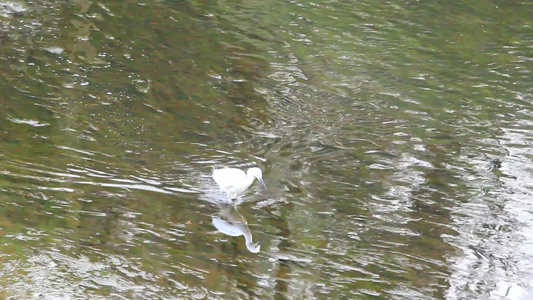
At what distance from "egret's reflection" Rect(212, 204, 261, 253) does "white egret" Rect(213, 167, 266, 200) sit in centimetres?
16

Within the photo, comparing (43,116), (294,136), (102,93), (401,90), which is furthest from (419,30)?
(43,116)

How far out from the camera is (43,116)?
28.1 ft

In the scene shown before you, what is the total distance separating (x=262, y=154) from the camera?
26.9ft

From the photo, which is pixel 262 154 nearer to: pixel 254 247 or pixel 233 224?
pixel 233 224

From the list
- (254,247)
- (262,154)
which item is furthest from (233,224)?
(262,154)

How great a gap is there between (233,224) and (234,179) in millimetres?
413

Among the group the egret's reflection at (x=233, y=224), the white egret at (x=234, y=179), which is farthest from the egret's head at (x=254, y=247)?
the white egret at (x=234, y=179)

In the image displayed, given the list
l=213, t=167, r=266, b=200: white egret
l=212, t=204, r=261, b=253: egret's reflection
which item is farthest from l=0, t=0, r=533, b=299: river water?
l=213, t=167, r=266, b=200: white egret

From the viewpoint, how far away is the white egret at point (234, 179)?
22.3 ft

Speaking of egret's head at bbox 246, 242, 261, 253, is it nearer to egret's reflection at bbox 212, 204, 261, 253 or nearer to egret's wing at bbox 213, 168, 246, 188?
egret's reflection at bbox 212, 204, 261, 253

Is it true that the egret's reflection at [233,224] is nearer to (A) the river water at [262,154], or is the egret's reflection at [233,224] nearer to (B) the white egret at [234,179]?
(A) the river water at [262,154]

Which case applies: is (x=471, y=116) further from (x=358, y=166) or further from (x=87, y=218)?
(x=87, y=218)

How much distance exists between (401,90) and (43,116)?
15.9 ft

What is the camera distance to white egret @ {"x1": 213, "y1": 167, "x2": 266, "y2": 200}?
6.80 meters
